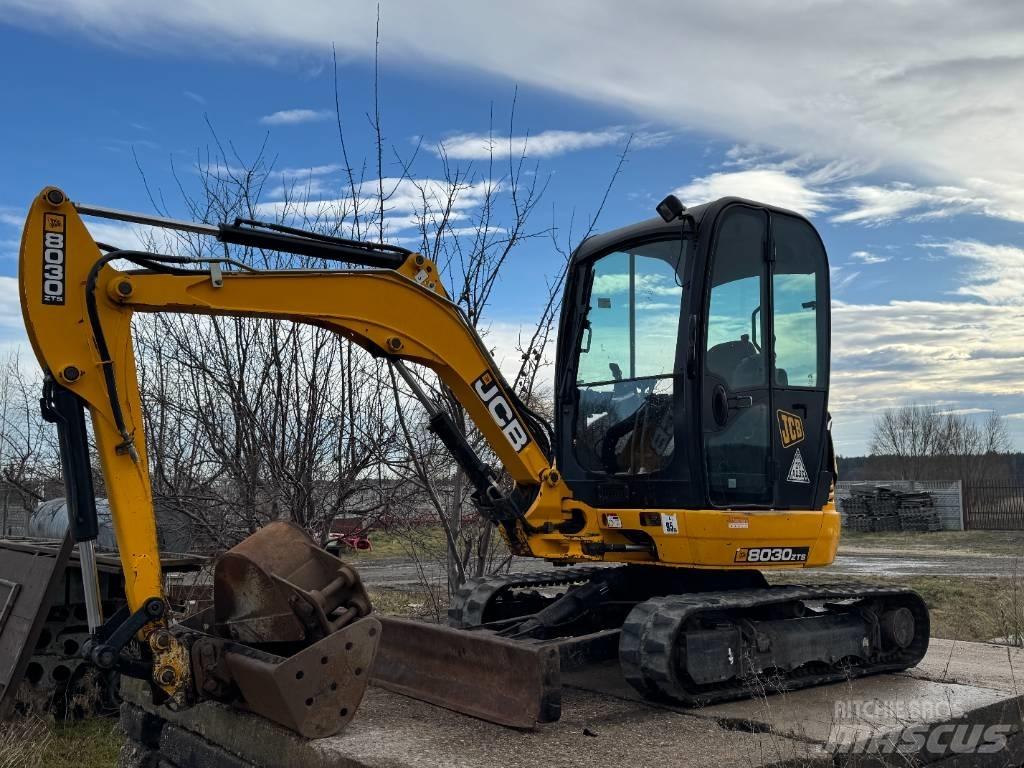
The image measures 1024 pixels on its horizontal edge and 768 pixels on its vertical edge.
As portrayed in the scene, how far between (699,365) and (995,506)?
1252 inches

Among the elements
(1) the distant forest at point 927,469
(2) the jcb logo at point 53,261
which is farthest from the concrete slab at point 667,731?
(1) the distant forest at point 927,469

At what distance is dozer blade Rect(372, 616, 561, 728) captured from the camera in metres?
5.01

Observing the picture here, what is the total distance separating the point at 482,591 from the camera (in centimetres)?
692

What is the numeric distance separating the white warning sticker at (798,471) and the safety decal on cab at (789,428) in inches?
3.8

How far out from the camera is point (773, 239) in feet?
21.4

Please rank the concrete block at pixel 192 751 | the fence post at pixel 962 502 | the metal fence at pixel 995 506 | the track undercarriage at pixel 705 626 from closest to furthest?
1. the concrete block at pixel 192 751
2. the track undercarriage at pixel 705 626
3. the metal fence at pixel 995 506
4. the fence post at pixel 962 502

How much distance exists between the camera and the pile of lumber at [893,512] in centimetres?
3294

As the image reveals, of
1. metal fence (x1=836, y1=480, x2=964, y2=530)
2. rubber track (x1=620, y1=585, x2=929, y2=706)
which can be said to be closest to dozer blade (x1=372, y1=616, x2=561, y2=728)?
rubber track (x1=620, y1=585, x2=929, y2=706)

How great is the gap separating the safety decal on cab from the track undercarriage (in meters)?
0.94

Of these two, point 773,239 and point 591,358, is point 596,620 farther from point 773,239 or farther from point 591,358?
point 773,239

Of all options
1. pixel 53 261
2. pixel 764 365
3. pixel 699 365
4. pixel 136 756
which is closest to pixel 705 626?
pixel 699 365

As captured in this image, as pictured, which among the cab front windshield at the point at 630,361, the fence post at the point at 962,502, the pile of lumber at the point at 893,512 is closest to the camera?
the cab front windshield at the point at 630,361

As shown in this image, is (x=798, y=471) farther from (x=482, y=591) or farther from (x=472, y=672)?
(x=472, y=672)

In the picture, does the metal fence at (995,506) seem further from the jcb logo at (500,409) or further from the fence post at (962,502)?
the jcb logo at (500,409)
